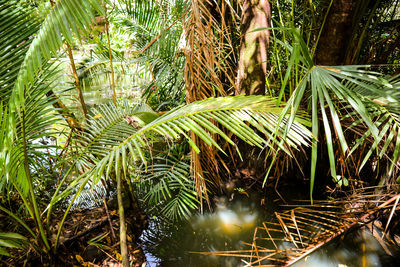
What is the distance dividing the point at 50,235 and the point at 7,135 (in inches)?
26.6

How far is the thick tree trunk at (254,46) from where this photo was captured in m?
1.50

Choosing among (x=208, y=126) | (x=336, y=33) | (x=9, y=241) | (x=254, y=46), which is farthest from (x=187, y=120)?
(x=336, y=33)

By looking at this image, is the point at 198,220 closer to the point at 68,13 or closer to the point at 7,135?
the point at 7,135

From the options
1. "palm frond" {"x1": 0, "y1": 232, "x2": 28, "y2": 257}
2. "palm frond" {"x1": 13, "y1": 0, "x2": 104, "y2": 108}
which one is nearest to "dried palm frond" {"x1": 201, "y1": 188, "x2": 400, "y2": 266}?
"palm frond" {"x1": 0, "y1": 232, "x2": 28, "y2": 257}

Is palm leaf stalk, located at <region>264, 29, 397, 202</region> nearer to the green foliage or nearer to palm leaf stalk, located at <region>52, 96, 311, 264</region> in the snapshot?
palm leaf stalk, located at <region>52, 96, 311, 264</region>

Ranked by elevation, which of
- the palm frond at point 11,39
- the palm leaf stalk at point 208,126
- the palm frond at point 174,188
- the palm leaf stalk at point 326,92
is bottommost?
the palm frond at point 174,188

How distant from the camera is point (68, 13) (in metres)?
0.85

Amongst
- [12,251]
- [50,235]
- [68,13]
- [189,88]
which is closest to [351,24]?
[189,88]

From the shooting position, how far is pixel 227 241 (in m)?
1.53

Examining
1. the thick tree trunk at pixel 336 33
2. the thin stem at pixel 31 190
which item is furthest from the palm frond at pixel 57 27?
the thick tree trunk at pixel 336 33

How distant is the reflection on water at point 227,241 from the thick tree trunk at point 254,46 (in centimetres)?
83

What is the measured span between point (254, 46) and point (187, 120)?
91 cm

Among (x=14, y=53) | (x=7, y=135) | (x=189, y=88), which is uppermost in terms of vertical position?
(x=14, y=53)

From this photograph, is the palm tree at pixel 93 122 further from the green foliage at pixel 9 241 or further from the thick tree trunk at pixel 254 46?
the thick tree trunk at pixel 254 46
